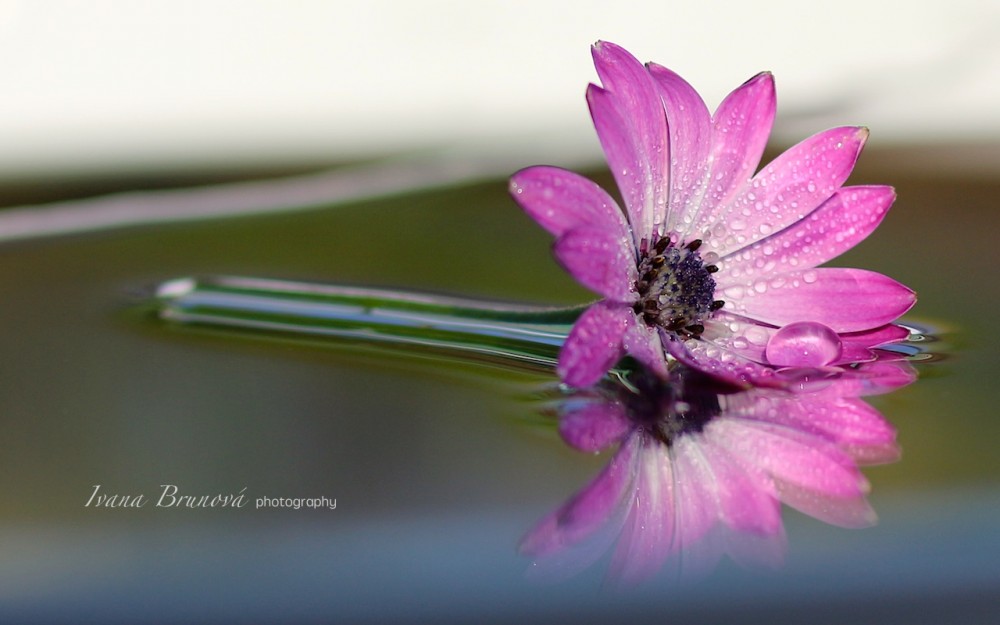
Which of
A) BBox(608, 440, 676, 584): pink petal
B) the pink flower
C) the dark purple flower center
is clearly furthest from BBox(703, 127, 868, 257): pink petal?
BBox(608, 440, 676, 584): pink petal

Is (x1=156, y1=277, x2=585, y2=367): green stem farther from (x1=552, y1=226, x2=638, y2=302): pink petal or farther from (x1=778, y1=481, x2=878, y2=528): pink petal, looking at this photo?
(x1=778, y1=481, x2=878, y2=528): pink petal

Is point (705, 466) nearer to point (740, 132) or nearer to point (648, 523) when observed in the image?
point (648, 523)

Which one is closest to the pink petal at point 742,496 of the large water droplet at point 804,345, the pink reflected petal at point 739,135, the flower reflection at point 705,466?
the flower reflection at point 705,466

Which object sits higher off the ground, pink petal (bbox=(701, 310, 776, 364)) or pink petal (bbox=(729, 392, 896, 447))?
pink petal (bbox=(701, 310, 776, 364))

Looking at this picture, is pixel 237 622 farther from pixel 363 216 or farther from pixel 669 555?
pixel 363 216

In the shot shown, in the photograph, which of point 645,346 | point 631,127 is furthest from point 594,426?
point 631,127
